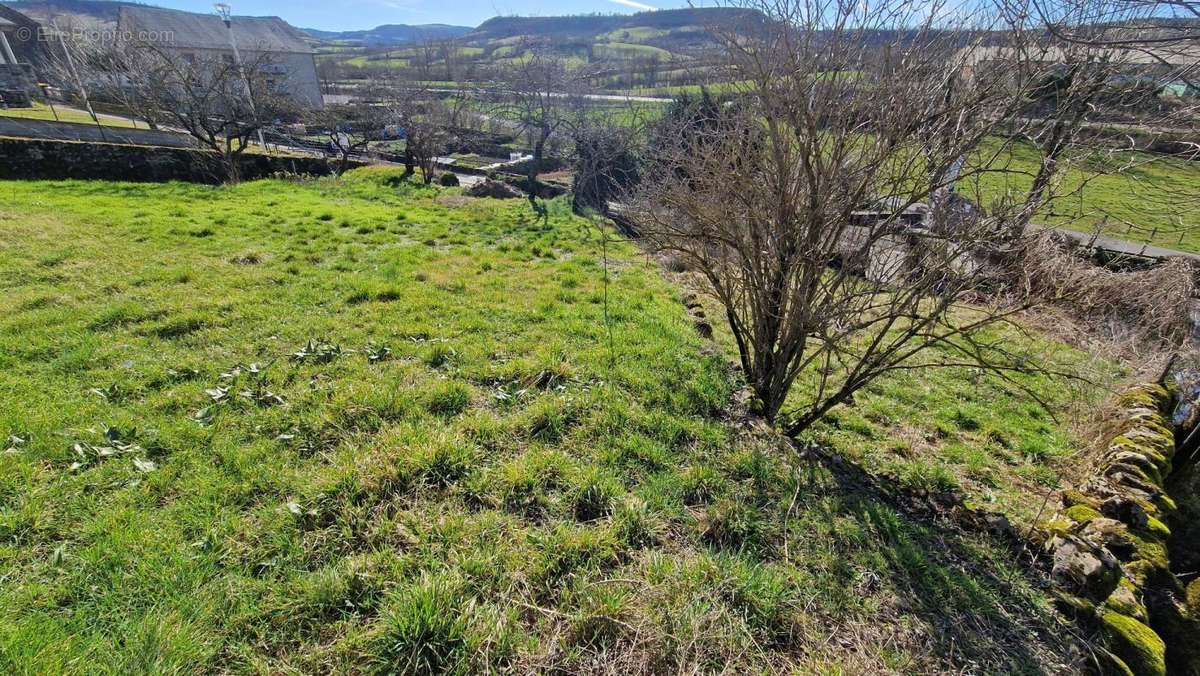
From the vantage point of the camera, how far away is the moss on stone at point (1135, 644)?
2.14 meters

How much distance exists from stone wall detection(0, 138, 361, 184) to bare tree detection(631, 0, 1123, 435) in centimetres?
1684

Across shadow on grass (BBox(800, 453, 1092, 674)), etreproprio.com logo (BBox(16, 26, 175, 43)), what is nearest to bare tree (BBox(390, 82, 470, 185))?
etreproprio.com logo (BBox(16, 26, 175, 43))

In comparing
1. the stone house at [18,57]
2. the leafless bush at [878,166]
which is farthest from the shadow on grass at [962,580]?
the stone house at [18,57]

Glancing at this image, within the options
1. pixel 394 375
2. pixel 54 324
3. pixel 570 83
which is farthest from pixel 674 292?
pixel 570 83

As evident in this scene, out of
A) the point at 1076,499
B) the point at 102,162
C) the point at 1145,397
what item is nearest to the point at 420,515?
the point at 1076,499

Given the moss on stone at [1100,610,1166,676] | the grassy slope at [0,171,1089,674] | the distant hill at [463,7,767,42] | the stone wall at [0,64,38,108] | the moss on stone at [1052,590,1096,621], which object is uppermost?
the distant hill at [463,7,767,42]

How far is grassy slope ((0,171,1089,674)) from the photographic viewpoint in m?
1.84

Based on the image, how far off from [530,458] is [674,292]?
4.46m

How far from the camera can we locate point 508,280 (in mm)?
6367

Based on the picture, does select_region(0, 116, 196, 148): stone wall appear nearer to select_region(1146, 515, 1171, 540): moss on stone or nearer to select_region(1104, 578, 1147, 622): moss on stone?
select_region(1104, 578, 1147, 622): moss on stone

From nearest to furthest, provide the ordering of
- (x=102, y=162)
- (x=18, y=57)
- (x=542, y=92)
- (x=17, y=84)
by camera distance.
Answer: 1. (x=102, y=162)
2. (x=542, y=92)
3. (x=17, y=84)
4. (x=18, y=57)

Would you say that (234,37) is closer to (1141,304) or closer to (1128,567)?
(1141,304)

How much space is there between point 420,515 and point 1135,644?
3.54 m

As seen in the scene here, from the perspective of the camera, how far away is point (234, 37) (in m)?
32.2
